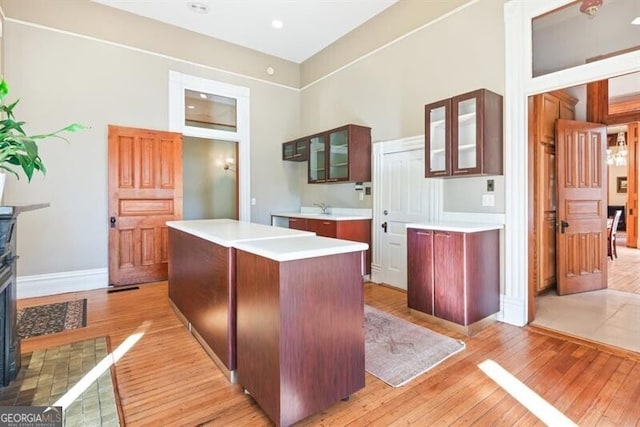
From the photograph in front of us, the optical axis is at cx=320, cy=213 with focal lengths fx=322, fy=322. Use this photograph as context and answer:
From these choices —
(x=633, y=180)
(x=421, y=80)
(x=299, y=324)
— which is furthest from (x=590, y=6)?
(x=633, y=180)

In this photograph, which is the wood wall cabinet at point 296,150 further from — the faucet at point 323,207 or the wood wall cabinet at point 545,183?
the wood wall cabinet at point 545,183

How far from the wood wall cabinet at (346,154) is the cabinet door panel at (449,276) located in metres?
1.88

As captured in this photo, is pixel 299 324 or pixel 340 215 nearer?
pixel 299 324

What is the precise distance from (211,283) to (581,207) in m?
4.51

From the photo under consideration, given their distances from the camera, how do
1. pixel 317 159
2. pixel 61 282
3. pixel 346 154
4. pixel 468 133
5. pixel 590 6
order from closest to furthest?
pixel 590 6 < pixel 468 133 < pixel 61 282 < pixel 346 154 < pixel 317 159

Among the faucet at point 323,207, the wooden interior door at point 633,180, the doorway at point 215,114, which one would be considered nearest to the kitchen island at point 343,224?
the faucet at point 323,207

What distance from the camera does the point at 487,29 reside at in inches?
131

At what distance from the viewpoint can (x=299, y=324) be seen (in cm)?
166

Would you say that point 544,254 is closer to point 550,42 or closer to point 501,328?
point 501,328

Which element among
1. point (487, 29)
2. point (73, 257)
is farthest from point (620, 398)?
point (73, 257)

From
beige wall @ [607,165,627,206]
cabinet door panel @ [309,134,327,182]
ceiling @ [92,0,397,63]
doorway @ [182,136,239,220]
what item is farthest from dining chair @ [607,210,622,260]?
doorway @ [182,136,239,220]

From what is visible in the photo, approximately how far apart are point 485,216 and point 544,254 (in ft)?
4.67

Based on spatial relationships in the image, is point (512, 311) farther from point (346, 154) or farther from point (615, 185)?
point (615, 185)

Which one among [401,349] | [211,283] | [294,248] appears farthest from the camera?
[401,349]
